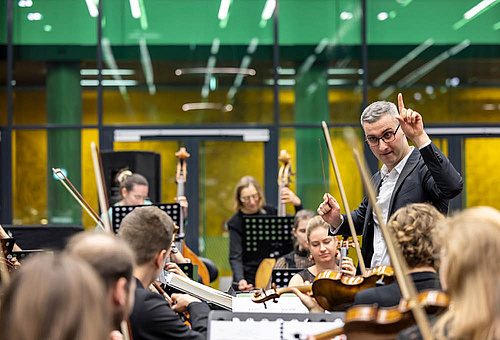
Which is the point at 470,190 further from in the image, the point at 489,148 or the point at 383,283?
the point at 383,283

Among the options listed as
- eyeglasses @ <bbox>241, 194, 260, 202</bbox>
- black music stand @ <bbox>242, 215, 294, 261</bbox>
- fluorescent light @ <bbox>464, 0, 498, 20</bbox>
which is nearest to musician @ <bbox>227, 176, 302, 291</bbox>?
eyeglasses @ <bbox>241, 194, 260, 202</bbox>

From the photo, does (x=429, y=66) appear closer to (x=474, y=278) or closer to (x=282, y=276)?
(x=282, y=276)

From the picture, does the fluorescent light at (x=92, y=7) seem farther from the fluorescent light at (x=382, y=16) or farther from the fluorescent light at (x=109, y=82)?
the fluorescent light at (x=382, y=16)

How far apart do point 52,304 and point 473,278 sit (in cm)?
84

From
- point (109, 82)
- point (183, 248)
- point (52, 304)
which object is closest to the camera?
point (52, 304)

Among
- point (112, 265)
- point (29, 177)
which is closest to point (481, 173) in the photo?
point (29, 177)

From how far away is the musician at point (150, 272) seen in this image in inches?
82.5

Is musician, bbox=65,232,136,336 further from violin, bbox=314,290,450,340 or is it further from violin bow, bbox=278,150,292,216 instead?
violin bow, bbox=278,150,292,216

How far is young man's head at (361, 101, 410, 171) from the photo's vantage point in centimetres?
261

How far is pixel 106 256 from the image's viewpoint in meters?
1.46

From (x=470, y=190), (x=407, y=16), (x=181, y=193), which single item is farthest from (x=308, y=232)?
(x=407, y=16)

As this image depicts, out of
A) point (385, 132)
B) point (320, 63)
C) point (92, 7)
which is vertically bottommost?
point (385, 132)

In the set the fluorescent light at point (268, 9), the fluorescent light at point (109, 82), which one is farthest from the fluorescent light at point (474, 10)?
the fluorescent light at point (109, 82)

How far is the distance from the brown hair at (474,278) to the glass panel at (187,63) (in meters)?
6.15
